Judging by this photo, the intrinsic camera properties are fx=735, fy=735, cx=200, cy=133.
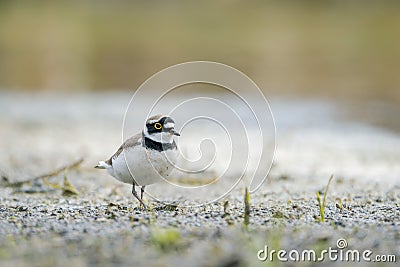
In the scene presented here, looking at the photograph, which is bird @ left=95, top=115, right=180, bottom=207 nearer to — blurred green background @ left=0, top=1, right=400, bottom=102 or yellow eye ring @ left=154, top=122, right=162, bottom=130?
yellow eye ring @ left=154, top=122, right=162, bottom=130

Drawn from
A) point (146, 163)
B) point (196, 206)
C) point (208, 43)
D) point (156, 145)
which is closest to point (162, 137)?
point (156, 145)

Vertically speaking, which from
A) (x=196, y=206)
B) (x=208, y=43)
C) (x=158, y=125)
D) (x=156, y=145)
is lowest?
(x=196, y=206)

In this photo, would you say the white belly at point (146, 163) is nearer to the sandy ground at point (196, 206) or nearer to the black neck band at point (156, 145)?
the black neck band at point (156, 145)

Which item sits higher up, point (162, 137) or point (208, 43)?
point (208, 43)

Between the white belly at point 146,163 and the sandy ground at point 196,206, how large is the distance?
29 cm

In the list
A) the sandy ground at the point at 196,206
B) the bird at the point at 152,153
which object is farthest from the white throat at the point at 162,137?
the sandy ground at the point at 196,206

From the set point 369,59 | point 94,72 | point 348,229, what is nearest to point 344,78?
point 369,59

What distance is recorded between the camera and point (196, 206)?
6.43 meters

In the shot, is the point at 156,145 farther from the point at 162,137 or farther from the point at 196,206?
the point at 196,206

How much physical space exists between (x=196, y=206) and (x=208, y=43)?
73.5 ft

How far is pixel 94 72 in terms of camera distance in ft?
71.0

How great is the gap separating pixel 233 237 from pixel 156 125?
1670 millimetres

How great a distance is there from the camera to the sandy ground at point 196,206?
Result: 4602 mm

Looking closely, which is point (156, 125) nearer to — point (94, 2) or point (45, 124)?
point (45, 124)
